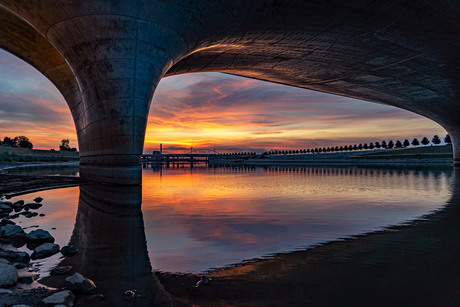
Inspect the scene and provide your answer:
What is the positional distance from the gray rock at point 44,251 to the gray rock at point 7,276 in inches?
47.6

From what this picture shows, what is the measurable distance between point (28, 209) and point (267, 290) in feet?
33.6

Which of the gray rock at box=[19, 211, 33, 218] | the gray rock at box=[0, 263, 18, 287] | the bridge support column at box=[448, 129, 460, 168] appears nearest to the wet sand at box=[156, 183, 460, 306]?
the gray rock at box=[0, 263, 18, 287]

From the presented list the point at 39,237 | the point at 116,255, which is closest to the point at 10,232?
the point at 39,237

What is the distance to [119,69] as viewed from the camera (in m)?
16.6

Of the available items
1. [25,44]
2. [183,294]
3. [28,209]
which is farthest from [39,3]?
[183,294]

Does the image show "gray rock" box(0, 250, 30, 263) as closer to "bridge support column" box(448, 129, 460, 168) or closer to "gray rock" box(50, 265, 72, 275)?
"gray rock" box(50, 265, 72, 275)

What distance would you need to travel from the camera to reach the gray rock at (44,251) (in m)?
5.41

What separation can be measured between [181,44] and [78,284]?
17.6m

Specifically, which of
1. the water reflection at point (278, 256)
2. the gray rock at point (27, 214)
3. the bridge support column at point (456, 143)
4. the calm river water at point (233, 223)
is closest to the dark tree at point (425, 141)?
the bridge support column at point (456, 143)

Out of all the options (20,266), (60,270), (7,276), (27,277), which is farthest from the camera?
(20,266)

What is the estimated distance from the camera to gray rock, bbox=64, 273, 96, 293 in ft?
13.1

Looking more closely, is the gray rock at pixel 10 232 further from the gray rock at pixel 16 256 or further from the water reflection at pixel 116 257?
the gray rock at pixel 16 256

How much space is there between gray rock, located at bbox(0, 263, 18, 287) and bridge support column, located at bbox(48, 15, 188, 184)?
45.1 ft

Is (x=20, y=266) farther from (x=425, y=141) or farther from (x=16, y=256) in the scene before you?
(x=425, y=141)
